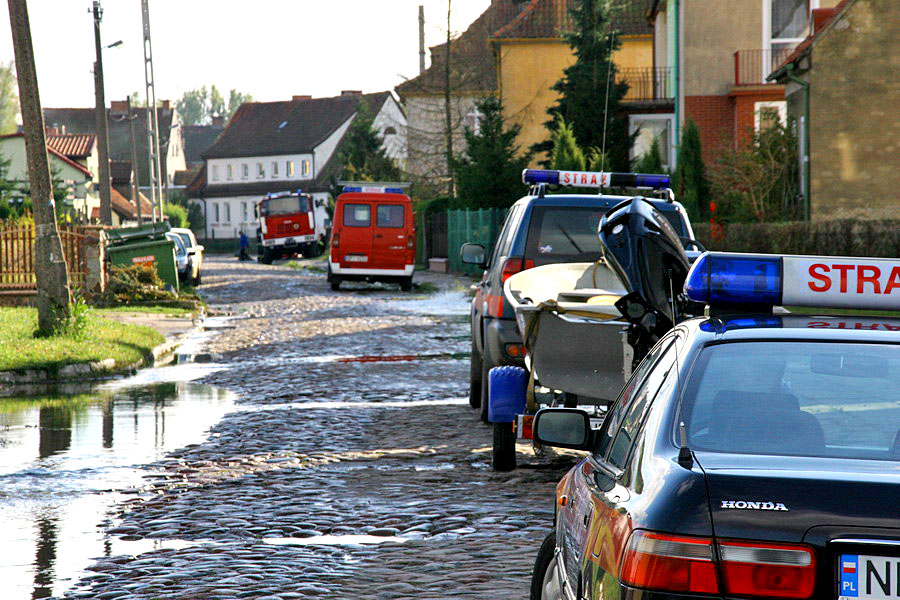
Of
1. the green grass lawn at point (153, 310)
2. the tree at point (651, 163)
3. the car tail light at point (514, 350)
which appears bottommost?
the green grass lawn at point (153, 310)

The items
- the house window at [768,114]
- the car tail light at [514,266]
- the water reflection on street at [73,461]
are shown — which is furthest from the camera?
the house window at [768,114]

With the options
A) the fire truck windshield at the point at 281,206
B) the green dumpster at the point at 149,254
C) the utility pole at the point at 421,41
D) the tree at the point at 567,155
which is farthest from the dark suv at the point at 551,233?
the fire truck windshield at the point at 281,206

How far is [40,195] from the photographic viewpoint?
1958 cm

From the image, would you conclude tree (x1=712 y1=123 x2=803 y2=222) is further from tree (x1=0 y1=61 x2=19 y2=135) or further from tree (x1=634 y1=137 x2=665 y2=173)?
tree (x1=0 y1=61 x2=19 y2=135)

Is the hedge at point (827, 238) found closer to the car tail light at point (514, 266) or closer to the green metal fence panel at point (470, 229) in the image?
the car tail light at point (514, 266)

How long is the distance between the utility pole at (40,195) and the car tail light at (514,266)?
391 inches

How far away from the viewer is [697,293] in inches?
167

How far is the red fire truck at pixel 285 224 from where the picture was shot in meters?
68.5

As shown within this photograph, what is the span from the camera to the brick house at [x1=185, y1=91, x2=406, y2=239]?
361ft

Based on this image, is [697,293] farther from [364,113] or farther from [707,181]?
[364,113]

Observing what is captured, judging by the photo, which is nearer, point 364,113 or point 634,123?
point 634,123

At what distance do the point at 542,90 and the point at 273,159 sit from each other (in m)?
57.3

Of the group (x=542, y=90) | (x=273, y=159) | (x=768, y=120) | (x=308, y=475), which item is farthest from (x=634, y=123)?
(x=273, y=159)

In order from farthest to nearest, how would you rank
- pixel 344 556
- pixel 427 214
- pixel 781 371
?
pixel 427 214
pixel 344 556
pixel 781 371
